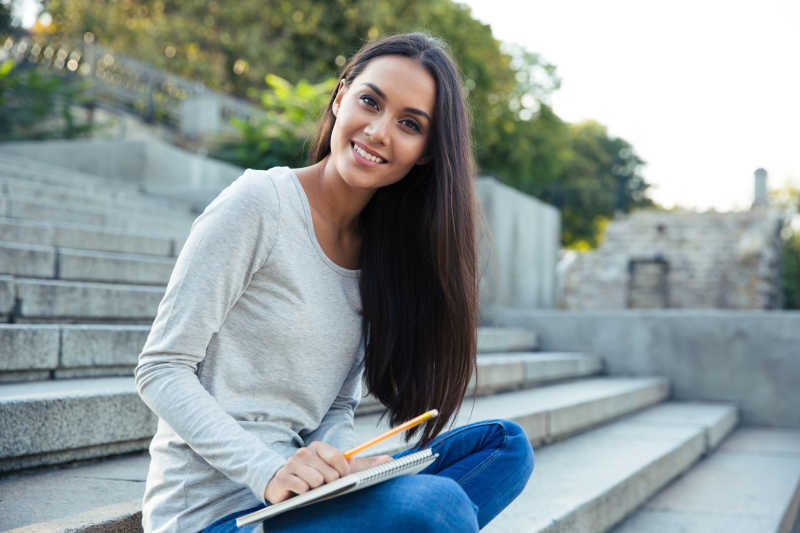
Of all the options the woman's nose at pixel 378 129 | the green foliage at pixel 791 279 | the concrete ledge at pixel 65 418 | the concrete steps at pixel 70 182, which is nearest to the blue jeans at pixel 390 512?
the woman's nose at pixel 378 129

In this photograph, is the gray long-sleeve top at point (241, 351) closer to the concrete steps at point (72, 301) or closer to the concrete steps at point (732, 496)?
the concrete steps at point (72, 301)

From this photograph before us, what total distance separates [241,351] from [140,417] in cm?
97

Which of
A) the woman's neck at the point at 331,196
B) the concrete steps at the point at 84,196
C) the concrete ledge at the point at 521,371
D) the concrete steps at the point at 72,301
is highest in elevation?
the concrete steps at the point at 84,196

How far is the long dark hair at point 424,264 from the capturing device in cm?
176

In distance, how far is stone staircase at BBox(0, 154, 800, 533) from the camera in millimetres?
2039

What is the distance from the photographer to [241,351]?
1.53 m

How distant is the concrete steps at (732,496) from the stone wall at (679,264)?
13.9 m

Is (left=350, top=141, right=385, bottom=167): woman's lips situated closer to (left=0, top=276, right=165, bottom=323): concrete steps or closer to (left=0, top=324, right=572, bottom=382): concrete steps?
(left=0, top=324, right=572, bottom=382): concrete steps

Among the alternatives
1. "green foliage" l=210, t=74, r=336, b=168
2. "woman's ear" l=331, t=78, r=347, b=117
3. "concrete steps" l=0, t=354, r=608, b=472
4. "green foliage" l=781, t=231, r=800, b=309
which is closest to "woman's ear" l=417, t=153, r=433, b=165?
"woman's ear" l=331, t=78, r=347, b=117

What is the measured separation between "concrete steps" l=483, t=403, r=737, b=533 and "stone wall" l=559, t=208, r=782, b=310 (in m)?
13.9

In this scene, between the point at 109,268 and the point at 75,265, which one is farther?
the point at 109,268

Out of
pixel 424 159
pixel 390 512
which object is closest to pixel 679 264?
pixel 424 159

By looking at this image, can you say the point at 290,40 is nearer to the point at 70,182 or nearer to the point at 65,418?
the point at 70,182

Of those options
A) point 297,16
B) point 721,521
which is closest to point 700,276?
point 297,16
